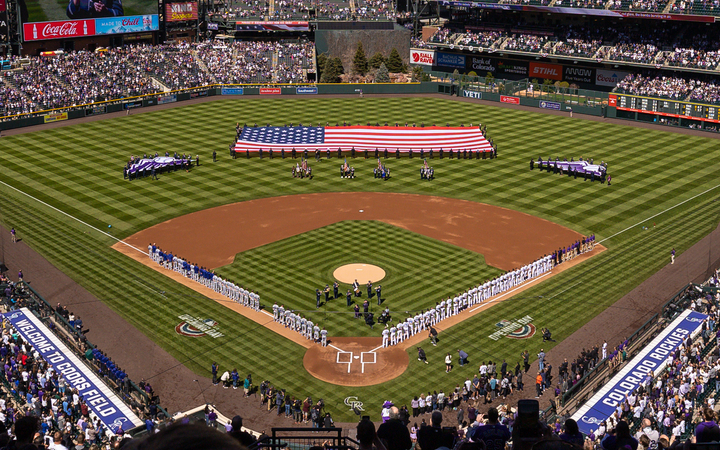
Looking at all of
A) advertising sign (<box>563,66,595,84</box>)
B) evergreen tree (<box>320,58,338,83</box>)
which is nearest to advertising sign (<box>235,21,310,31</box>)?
evergreen tree (<box>320,58,338,83</box>)

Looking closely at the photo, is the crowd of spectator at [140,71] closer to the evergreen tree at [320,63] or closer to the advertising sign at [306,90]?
the evergreen tree at [320,63]

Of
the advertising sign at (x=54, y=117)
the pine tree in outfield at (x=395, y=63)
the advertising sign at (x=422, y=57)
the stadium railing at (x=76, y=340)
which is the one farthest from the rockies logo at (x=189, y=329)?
the advertising sign at (x=422, y=57)

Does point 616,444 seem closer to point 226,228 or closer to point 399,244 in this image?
point 399,244

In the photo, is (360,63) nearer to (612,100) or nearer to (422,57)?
(422,57)

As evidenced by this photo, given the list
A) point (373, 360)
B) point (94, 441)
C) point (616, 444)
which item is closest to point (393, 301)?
point (373, 360)

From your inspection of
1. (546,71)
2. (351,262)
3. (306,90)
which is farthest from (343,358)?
(546,71)

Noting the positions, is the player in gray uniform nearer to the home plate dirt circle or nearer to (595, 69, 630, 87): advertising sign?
the home plate dirt circle
